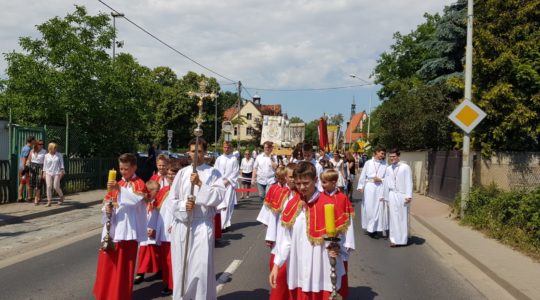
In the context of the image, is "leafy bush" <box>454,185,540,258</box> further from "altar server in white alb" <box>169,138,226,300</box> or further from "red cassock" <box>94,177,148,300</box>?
"red cassock" <box>94,177,148,300</box>

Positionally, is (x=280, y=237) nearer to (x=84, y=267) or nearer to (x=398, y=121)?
(x=84, y=267)

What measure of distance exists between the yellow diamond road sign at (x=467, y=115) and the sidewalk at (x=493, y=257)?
2.40 metres

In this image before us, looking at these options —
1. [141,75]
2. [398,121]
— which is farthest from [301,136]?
[141,75]

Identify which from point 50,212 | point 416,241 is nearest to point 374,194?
point 416,241

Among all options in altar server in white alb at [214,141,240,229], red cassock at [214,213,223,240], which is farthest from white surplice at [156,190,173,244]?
altar server in white alb at [214,141,240,229]

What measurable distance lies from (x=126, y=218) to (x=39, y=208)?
30.5ft

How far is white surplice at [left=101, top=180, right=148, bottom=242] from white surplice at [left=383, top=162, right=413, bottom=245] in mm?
5945

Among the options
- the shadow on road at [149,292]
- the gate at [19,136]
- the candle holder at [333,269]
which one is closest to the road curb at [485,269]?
the candle holder at [333,269]

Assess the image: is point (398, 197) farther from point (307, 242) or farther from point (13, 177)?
point (13, 177)

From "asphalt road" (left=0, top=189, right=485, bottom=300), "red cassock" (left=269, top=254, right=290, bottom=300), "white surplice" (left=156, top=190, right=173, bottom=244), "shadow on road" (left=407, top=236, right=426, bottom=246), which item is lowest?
"shadow on road" (left=407, top=236, right=426, bottom=246)

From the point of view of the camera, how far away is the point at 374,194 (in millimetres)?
11602

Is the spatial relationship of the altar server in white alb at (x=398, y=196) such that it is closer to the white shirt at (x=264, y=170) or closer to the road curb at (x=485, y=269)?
the road curb at (x=485, y=269)

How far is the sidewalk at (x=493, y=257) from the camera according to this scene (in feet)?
22.2

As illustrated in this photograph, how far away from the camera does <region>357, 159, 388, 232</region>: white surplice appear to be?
36.8 ft
